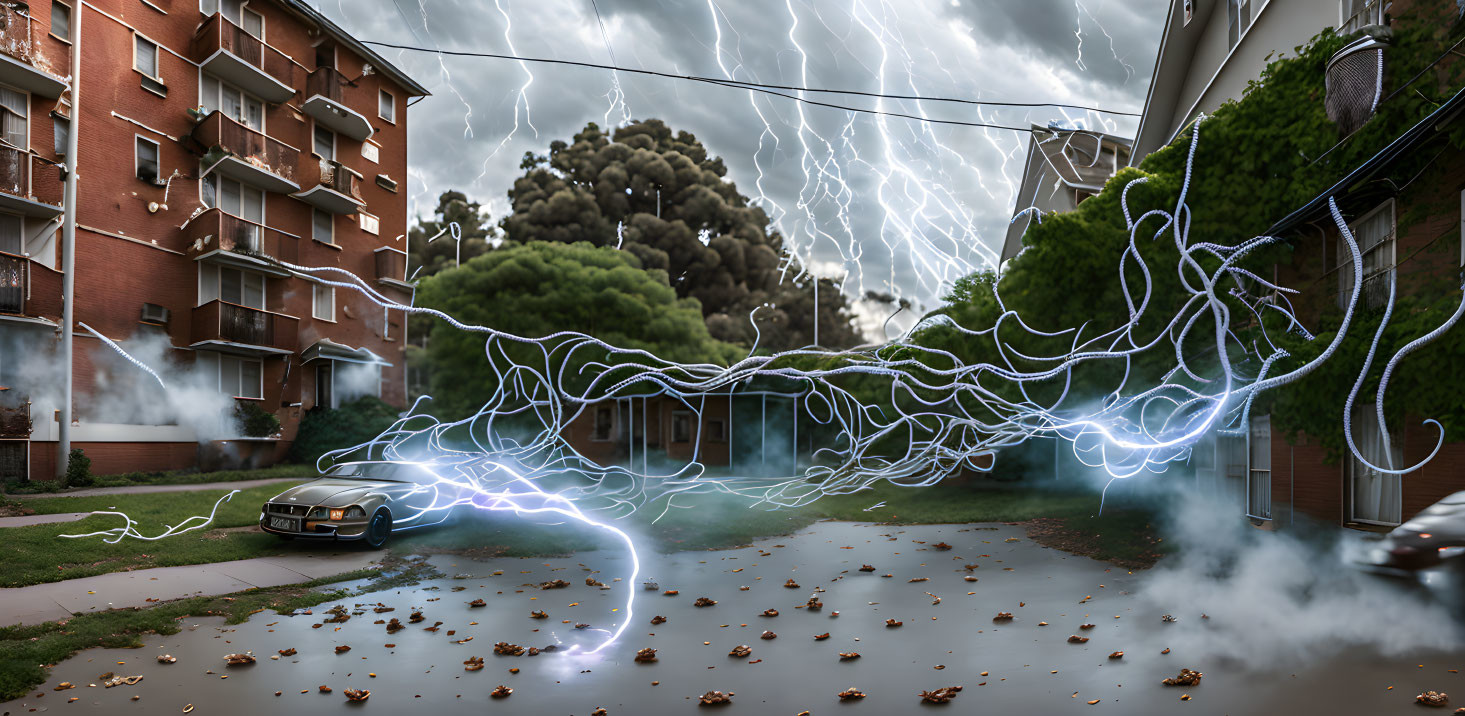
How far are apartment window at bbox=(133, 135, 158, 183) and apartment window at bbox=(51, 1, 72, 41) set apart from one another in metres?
2.28

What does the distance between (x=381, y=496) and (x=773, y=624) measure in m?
5.90

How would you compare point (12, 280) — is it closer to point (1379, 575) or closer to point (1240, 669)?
point (1240, 669)

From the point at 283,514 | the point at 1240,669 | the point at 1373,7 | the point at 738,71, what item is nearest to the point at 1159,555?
the point at 1240,669

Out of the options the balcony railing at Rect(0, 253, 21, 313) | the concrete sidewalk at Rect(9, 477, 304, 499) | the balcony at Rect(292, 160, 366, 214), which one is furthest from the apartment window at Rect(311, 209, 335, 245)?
the balcony railing at Rect(0, 253, 21, 313)

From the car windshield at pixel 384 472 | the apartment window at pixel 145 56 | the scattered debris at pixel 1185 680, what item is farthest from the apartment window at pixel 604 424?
the scattered debris at pixel 1185 680

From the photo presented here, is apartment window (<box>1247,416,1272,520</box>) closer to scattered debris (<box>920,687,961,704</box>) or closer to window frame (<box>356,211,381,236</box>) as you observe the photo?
scattered debris (<box>920,687,961,704</box>)

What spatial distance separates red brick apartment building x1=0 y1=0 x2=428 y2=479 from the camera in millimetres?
14766

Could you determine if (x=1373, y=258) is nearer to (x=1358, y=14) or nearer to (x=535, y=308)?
(x=1358, y=14)

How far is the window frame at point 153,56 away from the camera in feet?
55.9

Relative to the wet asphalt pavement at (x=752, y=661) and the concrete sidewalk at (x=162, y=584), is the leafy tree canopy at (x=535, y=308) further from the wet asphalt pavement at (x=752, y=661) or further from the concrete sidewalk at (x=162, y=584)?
the wet asphalt pavement at (x=752, y=661)

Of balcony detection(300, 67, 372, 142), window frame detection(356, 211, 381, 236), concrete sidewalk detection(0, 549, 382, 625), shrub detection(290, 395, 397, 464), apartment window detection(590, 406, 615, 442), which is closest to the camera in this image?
concrete sidewalk detection(0, 549, 382, 625)

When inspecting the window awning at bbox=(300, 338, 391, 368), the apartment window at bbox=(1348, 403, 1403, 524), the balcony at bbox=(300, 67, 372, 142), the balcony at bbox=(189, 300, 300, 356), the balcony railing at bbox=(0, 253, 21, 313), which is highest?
the balcony at bbox=(300, 67, 372, 142)

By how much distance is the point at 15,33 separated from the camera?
14500 millimetres

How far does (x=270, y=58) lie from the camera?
67.2 feet
